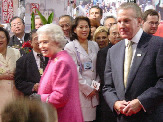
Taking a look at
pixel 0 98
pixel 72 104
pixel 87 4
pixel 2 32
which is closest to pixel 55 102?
pixel 72 104

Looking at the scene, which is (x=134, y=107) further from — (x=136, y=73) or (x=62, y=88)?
(x=62, y=88)

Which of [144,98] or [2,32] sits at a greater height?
[2,32]

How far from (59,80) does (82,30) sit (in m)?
1.40

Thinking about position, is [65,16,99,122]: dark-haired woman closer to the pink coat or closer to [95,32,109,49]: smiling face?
[95,32,109,49]: smiling face

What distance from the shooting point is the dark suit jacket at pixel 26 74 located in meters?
3.18

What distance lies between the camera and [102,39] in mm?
3668

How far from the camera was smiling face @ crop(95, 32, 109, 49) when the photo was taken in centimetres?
366

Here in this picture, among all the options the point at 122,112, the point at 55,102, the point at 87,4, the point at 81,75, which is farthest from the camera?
the point at 87,4

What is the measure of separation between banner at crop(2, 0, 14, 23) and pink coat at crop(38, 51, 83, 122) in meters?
3.69

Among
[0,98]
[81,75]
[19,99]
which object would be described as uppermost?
[19,99]

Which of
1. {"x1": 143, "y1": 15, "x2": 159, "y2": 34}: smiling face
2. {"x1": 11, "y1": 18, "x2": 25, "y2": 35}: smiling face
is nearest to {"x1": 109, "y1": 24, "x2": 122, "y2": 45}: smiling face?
{"x1": 143, "y1": 15, "x2": 159, "y2": 34}: smiling face

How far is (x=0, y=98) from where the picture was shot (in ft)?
10.8

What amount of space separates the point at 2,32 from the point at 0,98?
0.77 m

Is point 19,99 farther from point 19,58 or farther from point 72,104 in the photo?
point 19,58
